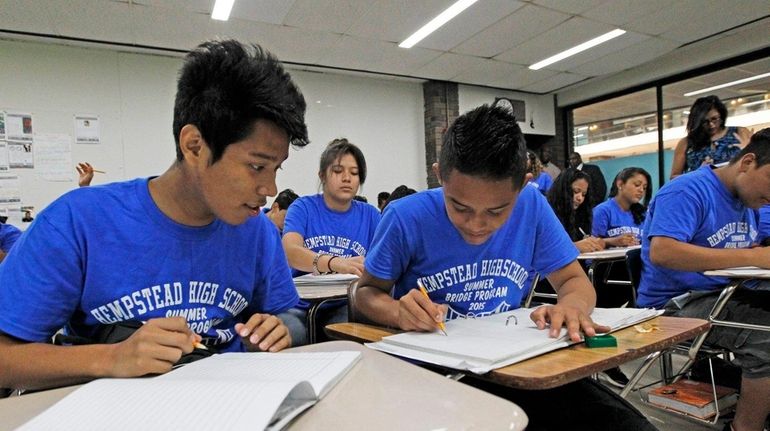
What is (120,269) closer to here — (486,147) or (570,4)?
(486,147)

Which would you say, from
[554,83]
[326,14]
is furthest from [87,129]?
[554,83]

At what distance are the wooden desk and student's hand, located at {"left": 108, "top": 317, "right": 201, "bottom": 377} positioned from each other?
3.20ft

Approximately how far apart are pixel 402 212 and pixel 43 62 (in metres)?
4.95

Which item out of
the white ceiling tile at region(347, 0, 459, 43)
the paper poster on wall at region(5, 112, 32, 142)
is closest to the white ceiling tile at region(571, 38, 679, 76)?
the white ceiling tile at region(347, 0, 459, 43)

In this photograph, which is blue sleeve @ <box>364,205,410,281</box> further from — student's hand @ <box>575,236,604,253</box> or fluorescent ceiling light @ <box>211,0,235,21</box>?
fluorescent ceiling light @ <box>211,0,235,21</box>

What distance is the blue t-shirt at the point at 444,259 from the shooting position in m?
1.28

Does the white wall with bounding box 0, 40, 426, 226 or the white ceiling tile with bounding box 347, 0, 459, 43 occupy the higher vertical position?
the white ceiling tile with bounding box 347, 0, 459, 43

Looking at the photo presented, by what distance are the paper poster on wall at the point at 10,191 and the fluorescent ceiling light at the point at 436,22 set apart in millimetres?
3991

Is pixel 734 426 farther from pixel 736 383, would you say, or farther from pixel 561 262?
pixel 561 262

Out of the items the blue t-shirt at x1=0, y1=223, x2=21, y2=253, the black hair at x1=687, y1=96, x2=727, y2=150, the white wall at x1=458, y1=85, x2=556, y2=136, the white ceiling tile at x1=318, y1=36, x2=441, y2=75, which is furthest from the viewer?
the white wall at x1=458, y1=85, x2=556, y2=136

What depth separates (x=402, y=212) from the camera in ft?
4.28

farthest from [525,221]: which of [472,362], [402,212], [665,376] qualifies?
[665,376]

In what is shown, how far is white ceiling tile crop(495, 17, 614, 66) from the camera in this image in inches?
187

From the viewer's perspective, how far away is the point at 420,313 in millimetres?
981
